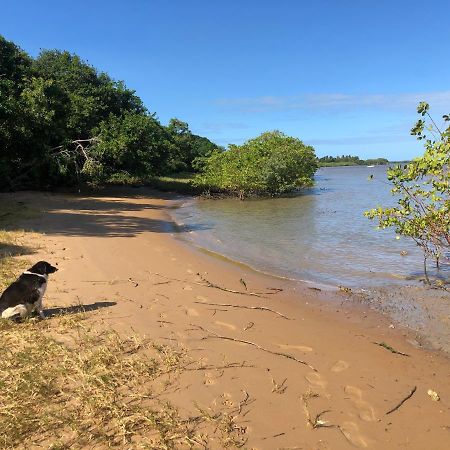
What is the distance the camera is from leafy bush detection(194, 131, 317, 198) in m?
27.5

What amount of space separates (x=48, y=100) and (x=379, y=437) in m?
22.0

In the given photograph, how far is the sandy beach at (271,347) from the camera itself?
351cm

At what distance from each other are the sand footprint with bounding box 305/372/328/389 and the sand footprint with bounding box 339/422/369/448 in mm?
625

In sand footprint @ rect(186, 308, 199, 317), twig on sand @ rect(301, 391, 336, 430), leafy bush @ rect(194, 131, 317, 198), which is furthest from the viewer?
leafy bush @ rect(194, 131, 317, 198)

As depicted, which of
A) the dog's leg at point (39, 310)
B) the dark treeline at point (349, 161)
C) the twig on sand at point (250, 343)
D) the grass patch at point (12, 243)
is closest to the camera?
the twig on sand at point (250, 343)

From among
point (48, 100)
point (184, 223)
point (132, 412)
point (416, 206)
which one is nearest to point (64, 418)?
point (132, 412)

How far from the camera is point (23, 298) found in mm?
5262

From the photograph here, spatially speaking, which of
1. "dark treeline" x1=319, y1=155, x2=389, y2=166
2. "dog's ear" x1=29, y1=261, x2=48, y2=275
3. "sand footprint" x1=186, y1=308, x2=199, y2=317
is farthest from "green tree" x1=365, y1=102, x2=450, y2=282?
"dark treeline" x1=319, y1=155, x2=389, y2=166

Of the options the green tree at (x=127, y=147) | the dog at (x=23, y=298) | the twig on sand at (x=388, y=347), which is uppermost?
the green tree at (x=127, y=147)

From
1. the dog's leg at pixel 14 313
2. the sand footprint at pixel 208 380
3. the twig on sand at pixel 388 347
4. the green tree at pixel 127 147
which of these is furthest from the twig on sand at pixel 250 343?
the green tree at pixel 127 147

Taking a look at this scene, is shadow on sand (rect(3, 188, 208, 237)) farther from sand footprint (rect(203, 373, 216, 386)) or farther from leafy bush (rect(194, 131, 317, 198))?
sand footprint (rect(203, 373, 216, 386))

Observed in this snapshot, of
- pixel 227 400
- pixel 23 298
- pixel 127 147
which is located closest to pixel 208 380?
pixel 227 400

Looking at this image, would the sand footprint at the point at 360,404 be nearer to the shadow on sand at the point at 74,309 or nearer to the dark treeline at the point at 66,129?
the shadow on sand at the point at 74,309

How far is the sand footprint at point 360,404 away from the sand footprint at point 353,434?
0.65 ft
